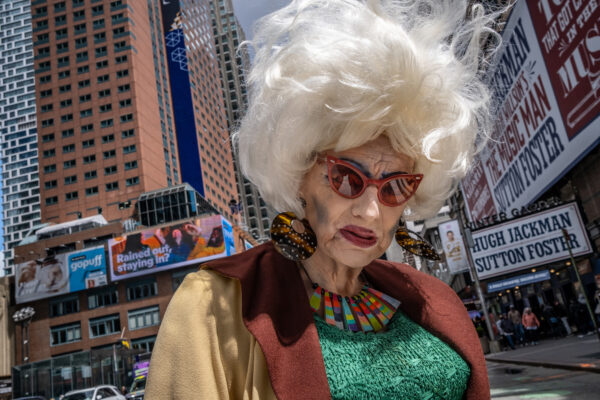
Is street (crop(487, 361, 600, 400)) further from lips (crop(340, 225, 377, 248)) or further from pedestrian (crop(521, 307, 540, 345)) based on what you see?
pedestrian (crop(521, 307, 540, 345))

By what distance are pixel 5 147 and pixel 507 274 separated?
132 metres

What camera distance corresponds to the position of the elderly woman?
1.38m

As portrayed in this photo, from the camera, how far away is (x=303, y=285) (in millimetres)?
1588

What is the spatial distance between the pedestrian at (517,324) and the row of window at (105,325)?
3711cm

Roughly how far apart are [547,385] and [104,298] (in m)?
49.6

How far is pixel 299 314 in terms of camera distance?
148 cm

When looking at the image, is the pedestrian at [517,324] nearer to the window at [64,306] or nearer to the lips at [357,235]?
the lips at [357,235]

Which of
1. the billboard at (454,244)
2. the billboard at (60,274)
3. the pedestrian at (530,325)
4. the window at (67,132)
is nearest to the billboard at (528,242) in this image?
the pedestrian at (530,325)

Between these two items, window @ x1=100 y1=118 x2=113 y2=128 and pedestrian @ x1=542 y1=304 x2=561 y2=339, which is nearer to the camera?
pedestrian @ x1=542 y1=304 x2=561 y2=339

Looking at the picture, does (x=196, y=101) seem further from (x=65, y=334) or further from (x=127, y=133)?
(x=65, y=334)

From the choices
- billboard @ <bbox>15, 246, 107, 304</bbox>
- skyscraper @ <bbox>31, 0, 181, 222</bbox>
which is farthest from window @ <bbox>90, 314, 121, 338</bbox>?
skyscraper @ <bbox>31, 0, 181, 222</bbox>

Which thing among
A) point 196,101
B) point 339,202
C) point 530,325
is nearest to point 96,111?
point 196,101

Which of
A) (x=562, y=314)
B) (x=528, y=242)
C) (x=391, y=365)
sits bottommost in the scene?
(x=562, y=314)

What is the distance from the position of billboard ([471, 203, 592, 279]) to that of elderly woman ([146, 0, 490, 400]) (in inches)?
592
